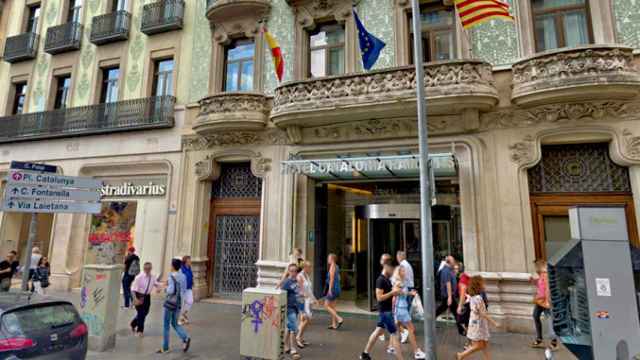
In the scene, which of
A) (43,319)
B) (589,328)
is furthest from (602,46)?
(43,319)

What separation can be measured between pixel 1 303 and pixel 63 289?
11547 millimetres

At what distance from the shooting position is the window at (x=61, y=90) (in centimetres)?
1775

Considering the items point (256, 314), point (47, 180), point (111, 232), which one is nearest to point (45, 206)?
point (47, 180)

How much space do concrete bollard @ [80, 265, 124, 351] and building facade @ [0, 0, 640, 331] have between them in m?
5.29

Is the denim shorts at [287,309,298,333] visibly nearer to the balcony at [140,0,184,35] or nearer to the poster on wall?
the poster on wall

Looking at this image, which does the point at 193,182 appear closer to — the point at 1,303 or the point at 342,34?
the point at 342,34

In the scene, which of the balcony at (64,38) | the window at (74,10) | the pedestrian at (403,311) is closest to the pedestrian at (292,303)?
the pedestrian at (403,311)

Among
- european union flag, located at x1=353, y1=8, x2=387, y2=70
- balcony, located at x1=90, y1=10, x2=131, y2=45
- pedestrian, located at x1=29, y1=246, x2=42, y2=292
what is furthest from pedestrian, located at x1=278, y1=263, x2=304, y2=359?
balcony, located at x1=90, y1=10, x2=131, y2=45

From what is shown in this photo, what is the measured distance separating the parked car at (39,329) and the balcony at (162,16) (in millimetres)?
12586

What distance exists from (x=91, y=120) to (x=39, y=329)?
13.2 meters

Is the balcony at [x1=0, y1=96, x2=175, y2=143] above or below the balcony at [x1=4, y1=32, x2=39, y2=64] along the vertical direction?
below

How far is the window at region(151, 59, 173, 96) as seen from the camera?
15555 millimetres

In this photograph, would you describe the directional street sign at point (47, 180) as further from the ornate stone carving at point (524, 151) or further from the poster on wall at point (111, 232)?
the ornate stone carving at point (524, 151)

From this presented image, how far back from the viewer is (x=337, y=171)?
1140 cm
